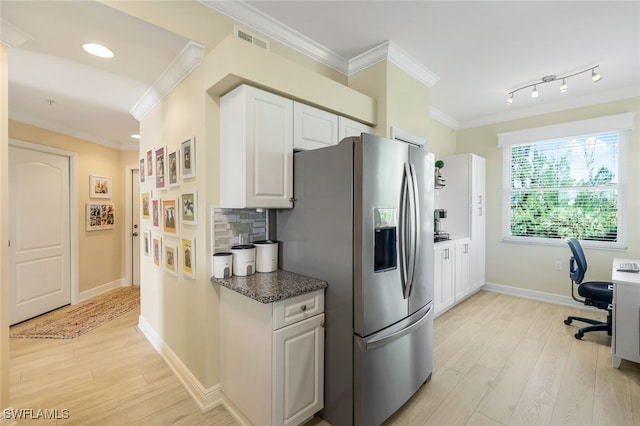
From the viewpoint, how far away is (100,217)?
456cm

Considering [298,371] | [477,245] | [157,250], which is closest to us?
[298,371]

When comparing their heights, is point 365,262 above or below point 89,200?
below

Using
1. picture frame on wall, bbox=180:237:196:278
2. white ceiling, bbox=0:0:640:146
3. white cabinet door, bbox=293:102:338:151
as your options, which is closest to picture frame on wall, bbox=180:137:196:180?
picture frame on wall, bbox=180:237:196:278

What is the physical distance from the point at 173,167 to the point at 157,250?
2.93ft

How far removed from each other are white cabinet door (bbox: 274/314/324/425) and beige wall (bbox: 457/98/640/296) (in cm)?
392

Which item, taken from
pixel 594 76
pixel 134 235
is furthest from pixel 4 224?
pixel 594 76

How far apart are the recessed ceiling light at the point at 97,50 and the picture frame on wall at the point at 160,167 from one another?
785 millimetres

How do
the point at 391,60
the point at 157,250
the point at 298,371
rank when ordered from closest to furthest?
the point at 298,371 → the point at 391,60 → the point at 157,250

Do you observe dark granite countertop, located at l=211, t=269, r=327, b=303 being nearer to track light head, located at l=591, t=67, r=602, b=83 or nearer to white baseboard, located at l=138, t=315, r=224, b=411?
white baseboard, located at l=138, t=315, r=224, b=411

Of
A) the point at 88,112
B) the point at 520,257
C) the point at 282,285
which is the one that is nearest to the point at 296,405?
the point at 282,285

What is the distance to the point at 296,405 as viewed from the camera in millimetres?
1664

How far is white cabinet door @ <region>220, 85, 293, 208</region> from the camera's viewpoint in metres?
1.79

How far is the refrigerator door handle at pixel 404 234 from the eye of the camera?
1.88 m

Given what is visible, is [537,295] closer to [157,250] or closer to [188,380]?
[188,380]
